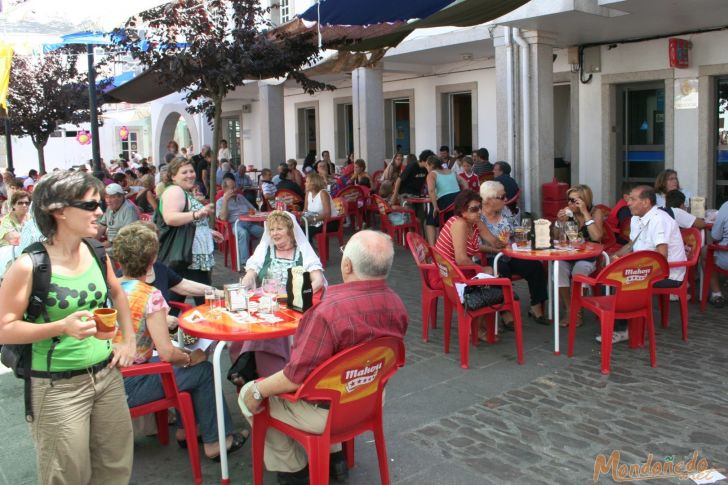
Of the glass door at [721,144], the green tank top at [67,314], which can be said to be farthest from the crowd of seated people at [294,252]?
the glass door at [721,144]

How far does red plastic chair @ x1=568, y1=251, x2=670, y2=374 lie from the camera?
482 centimetres

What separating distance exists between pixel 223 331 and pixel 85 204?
1.15m

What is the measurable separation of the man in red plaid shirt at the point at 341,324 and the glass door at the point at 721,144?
9.38m

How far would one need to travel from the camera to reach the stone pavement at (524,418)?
11.7ft

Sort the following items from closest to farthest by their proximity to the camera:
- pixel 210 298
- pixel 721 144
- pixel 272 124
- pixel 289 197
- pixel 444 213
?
pixel 210 298 < pixel 444 213 < pixel 289 197 < pixel 721 144 < pixel 272 124

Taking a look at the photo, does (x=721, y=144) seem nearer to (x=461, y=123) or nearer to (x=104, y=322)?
(x=461, y=123)

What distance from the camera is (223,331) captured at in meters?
3.51

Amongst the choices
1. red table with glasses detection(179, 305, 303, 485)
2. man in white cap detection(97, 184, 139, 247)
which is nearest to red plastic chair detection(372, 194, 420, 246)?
man in white cap detection(97, 184, 139, 247)

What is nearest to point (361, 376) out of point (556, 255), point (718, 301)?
point (556, 255)

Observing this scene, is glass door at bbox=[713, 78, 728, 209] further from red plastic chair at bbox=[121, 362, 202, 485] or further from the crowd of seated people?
red plastic chair at bbox=[121, 362, 202, 485]

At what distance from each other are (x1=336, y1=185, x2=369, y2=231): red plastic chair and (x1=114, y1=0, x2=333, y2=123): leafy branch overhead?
244cm

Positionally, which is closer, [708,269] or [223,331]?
[223,331]

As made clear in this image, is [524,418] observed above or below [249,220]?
below

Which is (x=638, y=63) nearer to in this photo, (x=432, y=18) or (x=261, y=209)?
(x=432, y=18)
